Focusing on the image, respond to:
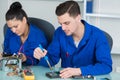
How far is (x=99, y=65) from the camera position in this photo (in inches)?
67.4

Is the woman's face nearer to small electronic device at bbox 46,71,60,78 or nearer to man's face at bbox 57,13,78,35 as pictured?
man's face at bbox 57,13,78,35

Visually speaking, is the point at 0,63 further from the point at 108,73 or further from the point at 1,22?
the point at 1,22

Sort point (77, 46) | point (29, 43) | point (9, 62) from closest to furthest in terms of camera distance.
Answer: point (9, 62), point (77, 46), point (29, 43)

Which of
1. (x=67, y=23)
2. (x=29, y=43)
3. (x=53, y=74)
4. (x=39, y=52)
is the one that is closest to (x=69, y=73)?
(x=53, y=74)

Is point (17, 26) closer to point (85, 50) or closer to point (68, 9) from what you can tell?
point (68, 9)

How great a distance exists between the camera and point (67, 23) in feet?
5.82

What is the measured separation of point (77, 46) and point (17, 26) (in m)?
0.55

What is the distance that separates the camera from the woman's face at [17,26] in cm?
207

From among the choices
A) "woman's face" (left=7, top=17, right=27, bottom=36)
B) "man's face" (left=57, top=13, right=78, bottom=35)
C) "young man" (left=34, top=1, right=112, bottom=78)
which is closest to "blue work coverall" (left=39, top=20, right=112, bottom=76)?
"young man" (left=34, top=1, right=112, bottom=78)

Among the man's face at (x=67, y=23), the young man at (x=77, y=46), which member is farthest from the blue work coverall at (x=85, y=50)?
the man's face at (x=67, y=23)

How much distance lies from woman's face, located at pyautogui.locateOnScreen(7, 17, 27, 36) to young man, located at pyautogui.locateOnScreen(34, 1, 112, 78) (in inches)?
12.2

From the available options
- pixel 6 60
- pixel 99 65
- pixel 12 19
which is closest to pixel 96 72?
pixel 99 65

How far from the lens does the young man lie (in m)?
1.74

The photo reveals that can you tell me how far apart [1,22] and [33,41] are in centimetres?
137
